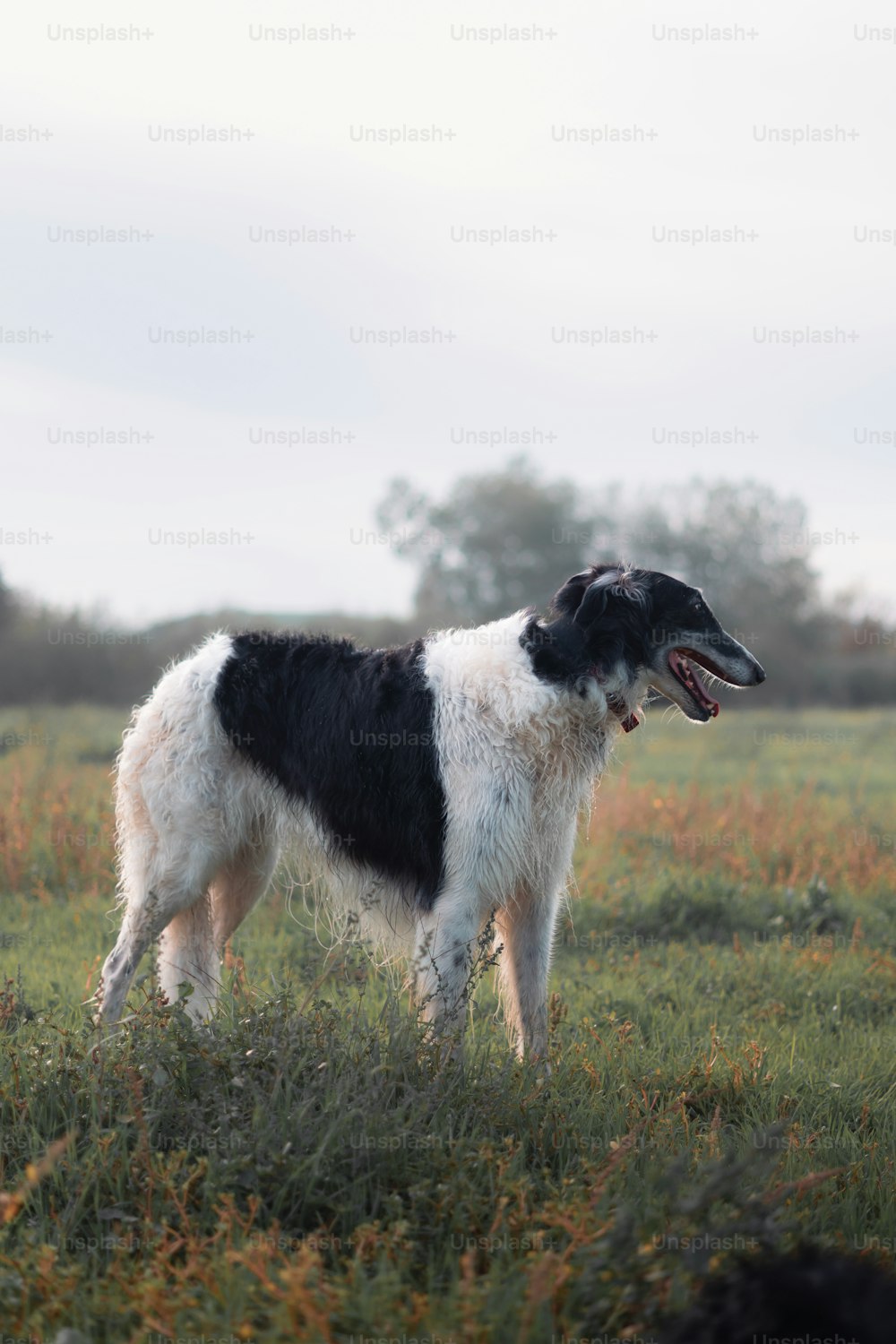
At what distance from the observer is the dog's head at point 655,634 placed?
498cm

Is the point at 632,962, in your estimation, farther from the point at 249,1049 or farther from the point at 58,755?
the point at 58,755

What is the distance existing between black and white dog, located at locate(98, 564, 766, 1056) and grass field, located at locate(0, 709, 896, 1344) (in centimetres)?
43

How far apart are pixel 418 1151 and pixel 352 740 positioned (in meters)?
2.09

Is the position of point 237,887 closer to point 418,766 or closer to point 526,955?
point 418,766

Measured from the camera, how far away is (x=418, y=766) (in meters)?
5.02

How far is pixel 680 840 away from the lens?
9680mm

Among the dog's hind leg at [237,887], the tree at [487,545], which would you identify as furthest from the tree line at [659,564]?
the dog's hind leg at [237,887]

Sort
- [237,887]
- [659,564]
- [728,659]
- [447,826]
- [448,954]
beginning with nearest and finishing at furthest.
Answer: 1. [448,954]
2. [447,826]
3. [728,659]
4. [237,887]
5. [659,564]

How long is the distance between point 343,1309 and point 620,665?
3024 mm

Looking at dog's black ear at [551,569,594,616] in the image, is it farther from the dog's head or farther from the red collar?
the red collar

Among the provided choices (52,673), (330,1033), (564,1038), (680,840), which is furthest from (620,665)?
(52,673)

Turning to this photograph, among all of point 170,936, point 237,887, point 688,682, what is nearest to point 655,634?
point 688,682

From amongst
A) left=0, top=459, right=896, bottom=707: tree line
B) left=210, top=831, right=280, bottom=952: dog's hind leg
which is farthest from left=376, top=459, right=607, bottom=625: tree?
left=210, top=831, right=280, bottom=952: dog's hind leg

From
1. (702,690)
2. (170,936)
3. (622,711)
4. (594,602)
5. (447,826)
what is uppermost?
(594,602)
